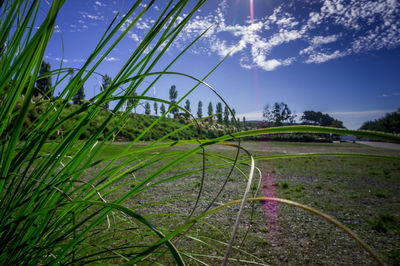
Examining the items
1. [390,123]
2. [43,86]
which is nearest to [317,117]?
[390,123]

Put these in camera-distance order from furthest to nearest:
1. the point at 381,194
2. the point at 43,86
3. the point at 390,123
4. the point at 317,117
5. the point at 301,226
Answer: the point at 317,117 → the point at 390,123 → the point at 381,194 → the point at 301,226 → the point at 43,86

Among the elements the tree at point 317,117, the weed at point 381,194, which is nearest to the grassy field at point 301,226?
the weed at point 381,194

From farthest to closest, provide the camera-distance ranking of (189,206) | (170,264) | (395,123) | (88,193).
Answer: (395,123) → (189,206) → (170,264) → (88,193)

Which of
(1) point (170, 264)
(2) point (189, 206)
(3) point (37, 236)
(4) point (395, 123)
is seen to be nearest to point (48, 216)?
(3) point (37, 236)

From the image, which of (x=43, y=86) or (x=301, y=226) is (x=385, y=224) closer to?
(x=301, y=226)

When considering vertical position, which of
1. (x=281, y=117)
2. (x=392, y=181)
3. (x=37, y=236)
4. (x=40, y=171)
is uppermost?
(x=281, y=117)

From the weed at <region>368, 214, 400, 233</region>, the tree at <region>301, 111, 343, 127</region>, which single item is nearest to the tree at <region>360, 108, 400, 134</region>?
the tree at <region>301, 111, 343, 127</region>

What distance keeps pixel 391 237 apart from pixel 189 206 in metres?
3.36

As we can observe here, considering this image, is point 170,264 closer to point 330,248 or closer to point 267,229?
point 267,229

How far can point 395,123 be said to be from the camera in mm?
41500

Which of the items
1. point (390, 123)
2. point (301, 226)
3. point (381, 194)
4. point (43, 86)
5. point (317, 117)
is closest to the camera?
point (43, 86)

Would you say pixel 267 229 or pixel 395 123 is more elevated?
pixel 395 123

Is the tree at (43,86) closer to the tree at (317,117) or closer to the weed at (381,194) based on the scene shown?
the weed at (381,194)

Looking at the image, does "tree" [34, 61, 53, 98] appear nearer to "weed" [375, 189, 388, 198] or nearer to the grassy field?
the grassy field
